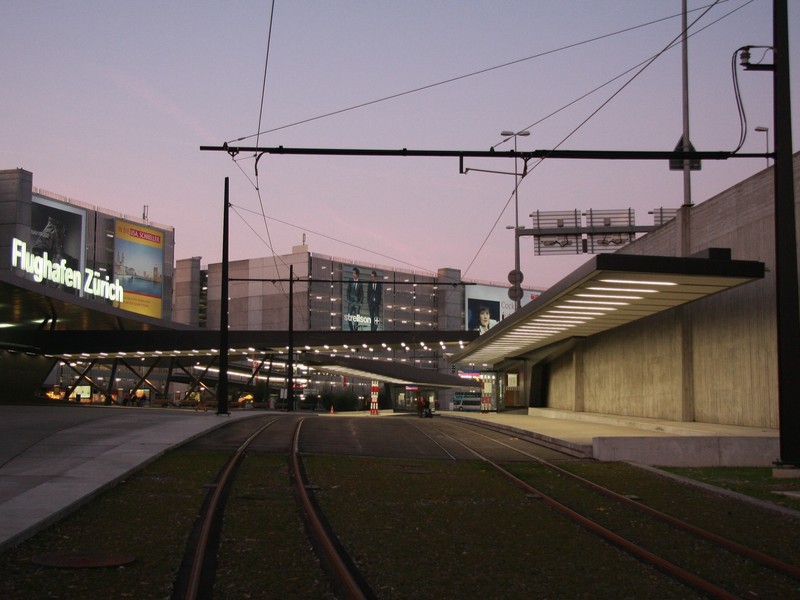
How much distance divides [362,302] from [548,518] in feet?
503

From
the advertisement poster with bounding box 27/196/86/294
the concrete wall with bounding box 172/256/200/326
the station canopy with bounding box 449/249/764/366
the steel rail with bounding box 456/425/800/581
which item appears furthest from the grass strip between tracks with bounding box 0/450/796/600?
the concrete wall with bounding box 172/256/200/326

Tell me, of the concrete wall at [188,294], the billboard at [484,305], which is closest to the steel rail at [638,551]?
the concrete wall at [188,294]

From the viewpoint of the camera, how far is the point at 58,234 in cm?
11681

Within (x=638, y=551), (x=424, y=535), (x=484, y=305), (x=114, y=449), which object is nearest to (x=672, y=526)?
(x=638, y=551)

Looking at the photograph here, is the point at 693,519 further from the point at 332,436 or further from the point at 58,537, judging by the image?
the point at 332,436

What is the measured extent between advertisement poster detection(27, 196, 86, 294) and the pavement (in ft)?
290

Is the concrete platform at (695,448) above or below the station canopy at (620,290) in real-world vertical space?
below

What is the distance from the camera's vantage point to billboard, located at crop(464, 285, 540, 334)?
177 meters

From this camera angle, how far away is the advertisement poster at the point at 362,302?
163m

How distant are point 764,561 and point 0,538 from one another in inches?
319

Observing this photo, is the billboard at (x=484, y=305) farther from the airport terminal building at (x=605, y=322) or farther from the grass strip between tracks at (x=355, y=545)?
the grass strip between tracks at (x=355, y=545)

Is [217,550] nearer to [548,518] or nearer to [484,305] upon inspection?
[548,518]

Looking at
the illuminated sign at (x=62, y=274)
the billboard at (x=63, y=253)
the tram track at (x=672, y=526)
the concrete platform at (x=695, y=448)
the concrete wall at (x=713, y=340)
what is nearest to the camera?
the tram track at (x=672, y=526)

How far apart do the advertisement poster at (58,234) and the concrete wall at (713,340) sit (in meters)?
91.0
